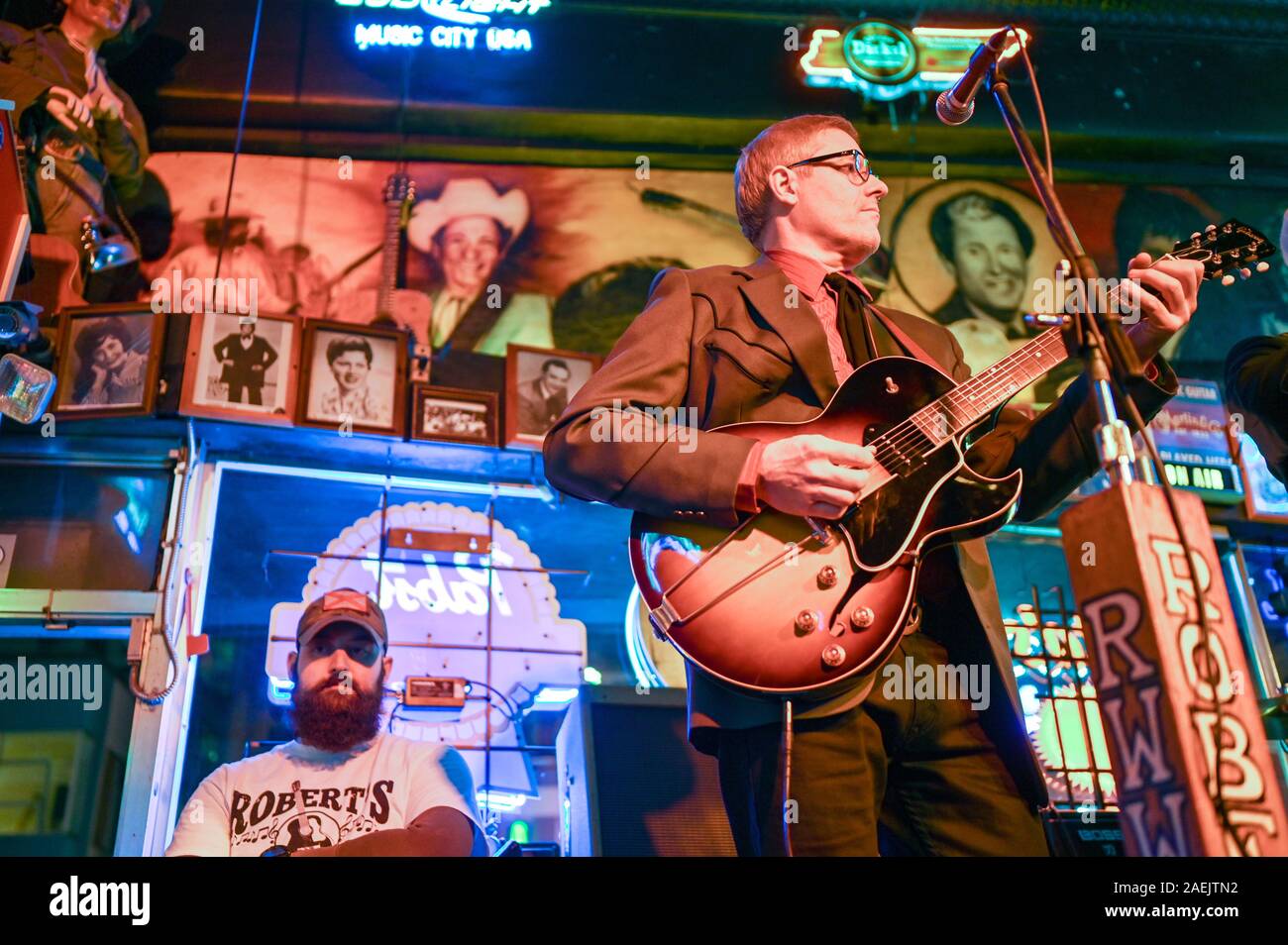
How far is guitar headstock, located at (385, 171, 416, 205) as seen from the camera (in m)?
6.52

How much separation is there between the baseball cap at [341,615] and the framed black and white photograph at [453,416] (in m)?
1.34

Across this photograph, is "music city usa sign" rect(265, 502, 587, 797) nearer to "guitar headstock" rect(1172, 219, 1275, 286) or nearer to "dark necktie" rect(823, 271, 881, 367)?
"dark necktie" rect(823, 271, 881, 367)

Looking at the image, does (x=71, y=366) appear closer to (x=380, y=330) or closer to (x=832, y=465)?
(x=380, y=330)

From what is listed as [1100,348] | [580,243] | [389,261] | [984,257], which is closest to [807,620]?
→ [1100,348]

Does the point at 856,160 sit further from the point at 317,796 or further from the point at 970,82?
the point at 317,796

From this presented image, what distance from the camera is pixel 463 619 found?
5.22 m

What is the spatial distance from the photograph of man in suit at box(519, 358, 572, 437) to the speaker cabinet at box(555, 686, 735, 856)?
6.28 ft

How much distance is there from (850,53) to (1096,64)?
6.05 ft

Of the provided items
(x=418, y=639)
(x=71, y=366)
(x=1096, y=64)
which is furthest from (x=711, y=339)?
(x=1096, y=64)

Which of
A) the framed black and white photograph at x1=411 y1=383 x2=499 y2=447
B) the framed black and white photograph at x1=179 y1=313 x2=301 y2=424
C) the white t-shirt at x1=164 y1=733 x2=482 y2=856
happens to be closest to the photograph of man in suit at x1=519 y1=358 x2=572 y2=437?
the framed black and white photograph at x1=411 y1=383 x2=499 y2=447

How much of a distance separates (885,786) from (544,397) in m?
3.74

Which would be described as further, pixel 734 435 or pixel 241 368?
pixel 241 368

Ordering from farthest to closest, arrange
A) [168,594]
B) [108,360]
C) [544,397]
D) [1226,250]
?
[544,397]
[108,360]
[168,594]
[1226,250]

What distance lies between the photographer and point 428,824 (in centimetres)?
328
